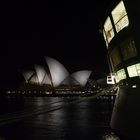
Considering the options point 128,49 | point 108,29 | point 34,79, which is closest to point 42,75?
point 34,79

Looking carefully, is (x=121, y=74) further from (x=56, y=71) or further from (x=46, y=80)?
(x=46, y=80)

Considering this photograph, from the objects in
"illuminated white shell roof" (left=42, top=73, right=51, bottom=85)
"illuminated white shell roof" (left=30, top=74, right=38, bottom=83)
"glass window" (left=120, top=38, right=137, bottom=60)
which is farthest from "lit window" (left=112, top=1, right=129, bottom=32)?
"illuminated white shell roof" (left=30, top=74, right=38, bottom=83)

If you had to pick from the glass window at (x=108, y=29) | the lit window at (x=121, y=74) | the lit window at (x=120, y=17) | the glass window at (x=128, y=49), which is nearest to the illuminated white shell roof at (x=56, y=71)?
the glass window at (x=108, y=29)

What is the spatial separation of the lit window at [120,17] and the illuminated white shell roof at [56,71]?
110893 millimetres

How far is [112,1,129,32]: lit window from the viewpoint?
93.7ft

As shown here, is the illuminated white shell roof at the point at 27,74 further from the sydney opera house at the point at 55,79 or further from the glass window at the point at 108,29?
the glass window at the point at 108,29

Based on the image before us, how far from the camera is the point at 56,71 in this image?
490 feet

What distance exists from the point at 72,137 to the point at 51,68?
11343 cm

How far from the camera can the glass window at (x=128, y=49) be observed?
27.6 metres

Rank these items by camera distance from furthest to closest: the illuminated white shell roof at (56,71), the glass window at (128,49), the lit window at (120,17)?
1. the illuminated white shell roof at (56,71)
2. the lit window at (120,17)
3. the glass window at (128,49)

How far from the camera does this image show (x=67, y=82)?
171750 mm

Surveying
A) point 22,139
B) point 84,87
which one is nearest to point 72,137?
point 22,139

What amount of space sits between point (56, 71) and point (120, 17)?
395 feet

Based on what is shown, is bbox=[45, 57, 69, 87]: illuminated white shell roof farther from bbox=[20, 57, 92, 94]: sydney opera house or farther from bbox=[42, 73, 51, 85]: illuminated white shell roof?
bbox=[42, 73, 51, 85]: illuminated white shell roof
